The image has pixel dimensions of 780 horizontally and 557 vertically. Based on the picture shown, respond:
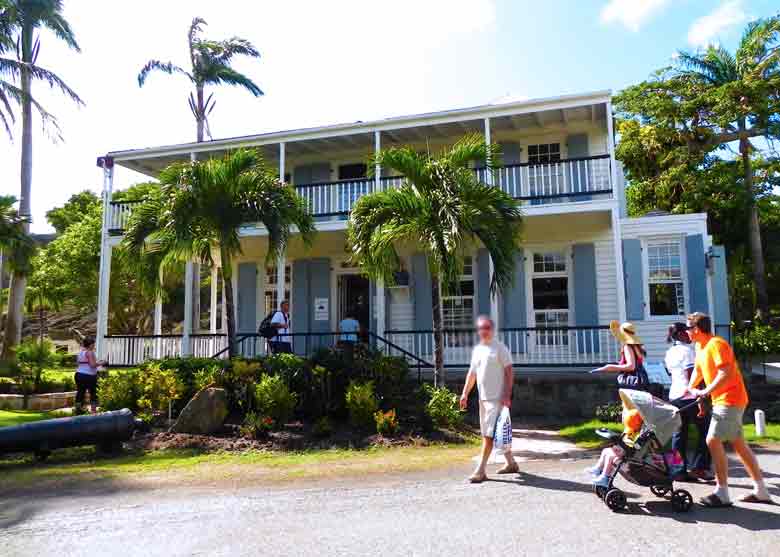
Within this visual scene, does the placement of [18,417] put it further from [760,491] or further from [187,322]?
[760,491]

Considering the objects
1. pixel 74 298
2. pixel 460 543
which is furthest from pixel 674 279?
pixel 74 298

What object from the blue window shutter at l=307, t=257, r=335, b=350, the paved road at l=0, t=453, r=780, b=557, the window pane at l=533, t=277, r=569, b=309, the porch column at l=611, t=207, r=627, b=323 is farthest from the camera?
the blue window shutter at l=307, t=257, r=335, b=350

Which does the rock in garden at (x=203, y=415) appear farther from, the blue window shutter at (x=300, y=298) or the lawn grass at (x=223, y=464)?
the blue window shutter at (x=300, y=298)

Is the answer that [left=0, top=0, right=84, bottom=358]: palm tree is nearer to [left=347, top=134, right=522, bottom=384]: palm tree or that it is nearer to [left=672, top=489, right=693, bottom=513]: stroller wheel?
[left=347, top=134, right=522, bottom=384]: palm tree

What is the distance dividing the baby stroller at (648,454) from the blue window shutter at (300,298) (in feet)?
35.7

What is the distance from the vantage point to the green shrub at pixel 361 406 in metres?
8.91

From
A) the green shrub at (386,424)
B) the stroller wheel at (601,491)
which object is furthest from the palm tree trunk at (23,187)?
the stroller wheel at (601,491)

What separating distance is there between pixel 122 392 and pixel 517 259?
28.2ft

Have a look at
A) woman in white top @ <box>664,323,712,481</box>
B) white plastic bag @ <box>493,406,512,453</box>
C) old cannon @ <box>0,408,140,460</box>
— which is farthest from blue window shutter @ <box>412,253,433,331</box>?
woman in white top @ <box>664,323,712,481</box>

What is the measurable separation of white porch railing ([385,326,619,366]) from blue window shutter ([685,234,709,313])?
1920mm

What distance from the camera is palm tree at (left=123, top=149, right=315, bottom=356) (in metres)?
10.1

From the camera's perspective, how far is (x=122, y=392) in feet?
33.3

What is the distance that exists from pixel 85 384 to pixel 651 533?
10.2 m

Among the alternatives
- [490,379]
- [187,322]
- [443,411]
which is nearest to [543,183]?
[443,411]
